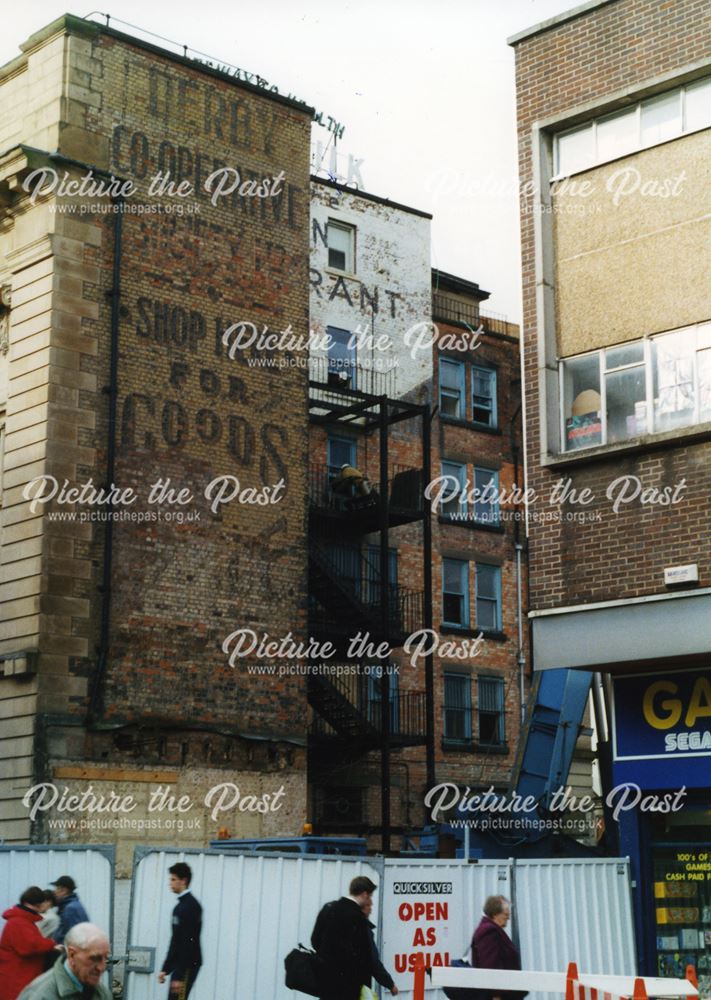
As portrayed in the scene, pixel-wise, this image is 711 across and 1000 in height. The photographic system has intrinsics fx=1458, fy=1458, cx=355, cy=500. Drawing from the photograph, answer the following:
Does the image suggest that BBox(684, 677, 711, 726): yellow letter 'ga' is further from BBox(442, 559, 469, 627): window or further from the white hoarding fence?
BBox(442, 559, 469, 627): window

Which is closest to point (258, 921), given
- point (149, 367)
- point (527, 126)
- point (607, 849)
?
point (607, 849)

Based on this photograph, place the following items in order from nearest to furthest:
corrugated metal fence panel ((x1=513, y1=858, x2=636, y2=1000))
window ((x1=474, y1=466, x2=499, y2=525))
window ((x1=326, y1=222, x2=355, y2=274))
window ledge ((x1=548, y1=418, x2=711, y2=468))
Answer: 1. corrugated metal fence panel ((x1=513, y1=858, x2=636, y2=1000))
2. window ledge ((x1=548, y1=418, x2=711, y2=468))
3. window ((x1=326, y1=222, x2=355, y2=274))
4. window ((x1=474, y1=466, x2=499, y2=525))

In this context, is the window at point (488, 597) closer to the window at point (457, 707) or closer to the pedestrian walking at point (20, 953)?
the window at point (457, 707)

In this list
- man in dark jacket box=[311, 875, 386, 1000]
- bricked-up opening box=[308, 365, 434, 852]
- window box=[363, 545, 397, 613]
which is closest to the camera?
man in dark jacket box=[311, 875, 386, 1000]

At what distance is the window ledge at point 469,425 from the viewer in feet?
129

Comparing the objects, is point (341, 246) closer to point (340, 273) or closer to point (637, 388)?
point (340, 273)

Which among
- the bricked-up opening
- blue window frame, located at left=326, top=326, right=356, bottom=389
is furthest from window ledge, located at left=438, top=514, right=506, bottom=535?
blue window frame, located at left=326, top=326, right=356, bottom=389

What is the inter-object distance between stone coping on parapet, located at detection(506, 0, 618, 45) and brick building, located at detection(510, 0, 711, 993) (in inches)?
1.5

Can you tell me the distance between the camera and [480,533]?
39.5 metres

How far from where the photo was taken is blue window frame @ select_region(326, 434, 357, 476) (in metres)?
36.3

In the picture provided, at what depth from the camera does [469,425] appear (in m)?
39.9

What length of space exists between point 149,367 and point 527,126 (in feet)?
36.0

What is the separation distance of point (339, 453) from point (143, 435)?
8633 mm

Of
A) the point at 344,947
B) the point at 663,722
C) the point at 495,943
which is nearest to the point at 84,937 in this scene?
the point at 344,947
